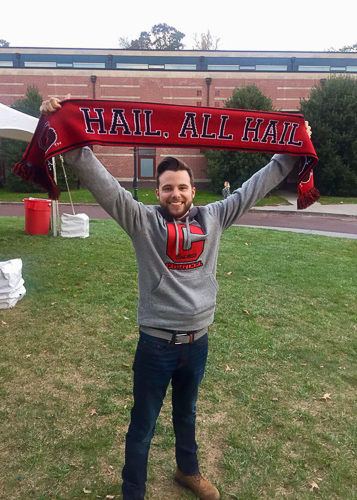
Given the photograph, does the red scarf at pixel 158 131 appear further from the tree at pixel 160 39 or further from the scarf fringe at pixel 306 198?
the tree at pixel 160 39

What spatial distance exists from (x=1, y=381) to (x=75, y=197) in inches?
905

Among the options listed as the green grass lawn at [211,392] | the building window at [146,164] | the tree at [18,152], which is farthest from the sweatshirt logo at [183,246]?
the building window at [146,164]

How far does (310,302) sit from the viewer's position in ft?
21.5

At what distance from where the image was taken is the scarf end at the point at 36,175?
249 cm

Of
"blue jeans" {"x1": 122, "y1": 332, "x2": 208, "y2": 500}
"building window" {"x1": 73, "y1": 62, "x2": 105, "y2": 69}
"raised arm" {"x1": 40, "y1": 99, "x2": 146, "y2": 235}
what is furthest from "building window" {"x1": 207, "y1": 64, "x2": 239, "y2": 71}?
"blue jeans" {"x1": 122, "y1": 332, "x2": 208, "y2": 500}

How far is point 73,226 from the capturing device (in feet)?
36.7

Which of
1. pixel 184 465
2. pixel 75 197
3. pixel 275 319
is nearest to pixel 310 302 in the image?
pixel 275 319

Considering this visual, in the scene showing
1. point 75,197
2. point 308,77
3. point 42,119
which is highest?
point 308,77

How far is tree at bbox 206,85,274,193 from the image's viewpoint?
1013 inches

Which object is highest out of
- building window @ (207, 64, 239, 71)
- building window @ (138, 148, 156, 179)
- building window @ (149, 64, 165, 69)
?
building window @ (207, 64, 239, 71)

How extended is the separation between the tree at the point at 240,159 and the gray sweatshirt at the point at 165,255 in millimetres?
23809

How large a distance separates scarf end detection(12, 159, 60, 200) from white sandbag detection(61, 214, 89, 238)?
881cm

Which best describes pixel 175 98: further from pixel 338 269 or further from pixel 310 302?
pixel 310 302

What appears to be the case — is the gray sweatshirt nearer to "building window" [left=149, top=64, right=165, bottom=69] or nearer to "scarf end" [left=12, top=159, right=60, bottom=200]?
"scarf end" [left=12, top=159, right=60, bottom=200]
